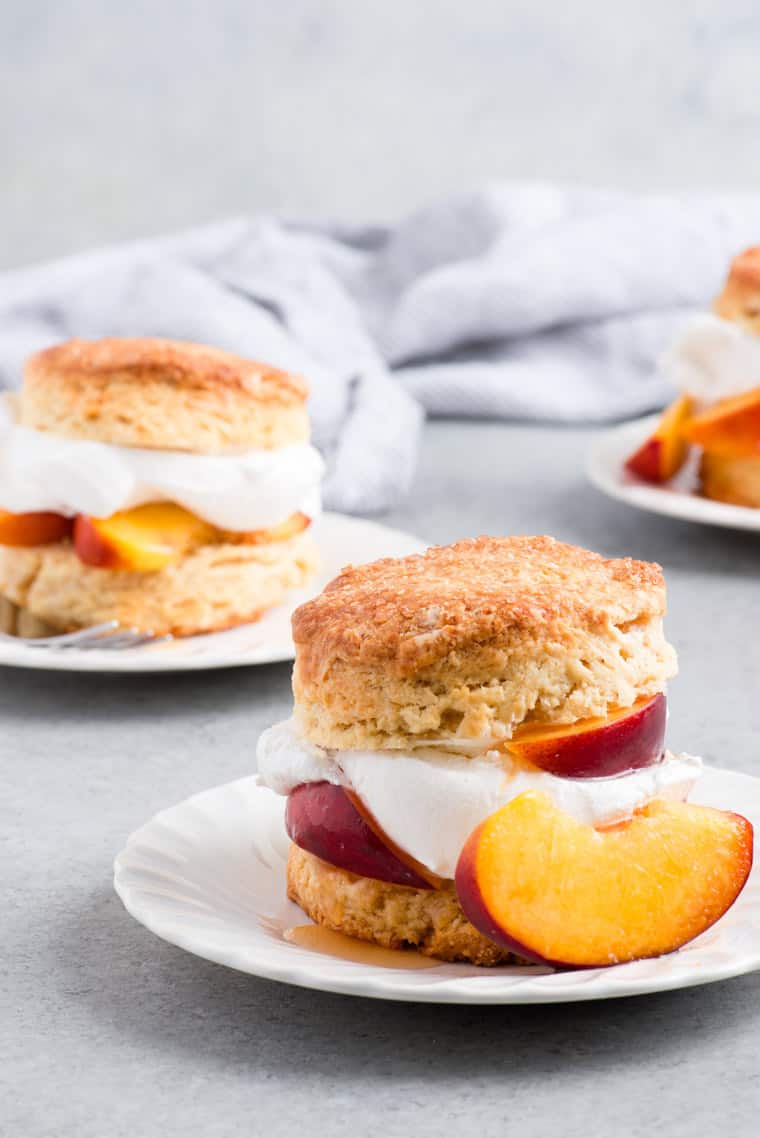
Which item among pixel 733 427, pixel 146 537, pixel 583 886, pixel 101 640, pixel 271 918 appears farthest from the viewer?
pixel 733 427

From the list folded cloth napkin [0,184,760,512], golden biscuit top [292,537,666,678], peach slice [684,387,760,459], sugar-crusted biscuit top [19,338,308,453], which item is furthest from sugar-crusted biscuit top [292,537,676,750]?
folded cloth napkin [0,184,760,512]

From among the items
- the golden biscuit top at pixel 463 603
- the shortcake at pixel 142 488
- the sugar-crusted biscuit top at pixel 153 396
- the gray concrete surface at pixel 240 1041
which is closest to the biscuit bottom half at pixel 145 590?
the shortcake at pixel 142 488

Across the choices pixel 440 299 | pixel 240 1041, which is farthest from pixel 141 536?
pixel 440 299

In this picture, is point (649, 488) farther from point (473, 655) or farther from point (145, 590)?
point (473, 655)

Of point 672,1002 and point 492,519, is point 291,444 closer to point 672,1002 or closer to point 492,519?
point 492,519

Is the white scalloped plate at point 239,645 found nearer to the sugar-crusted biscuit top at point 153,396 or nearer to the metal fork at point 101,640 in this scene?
the metal fork at point 101,640

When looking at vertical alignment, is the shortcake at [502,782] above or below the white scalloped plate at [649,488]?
above
